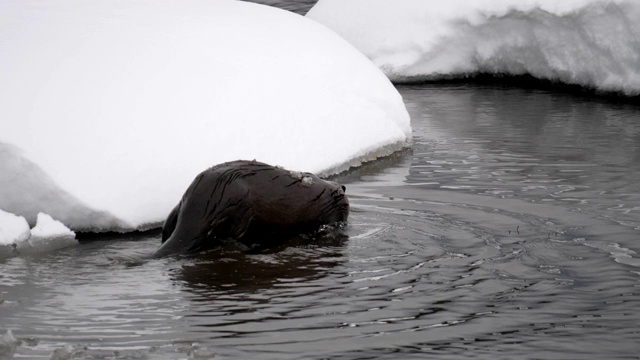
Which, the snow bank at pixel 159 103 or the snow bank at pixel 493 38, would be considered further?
the snow bank at pixel 493 38

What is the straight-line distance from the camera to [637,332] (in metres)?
5.82

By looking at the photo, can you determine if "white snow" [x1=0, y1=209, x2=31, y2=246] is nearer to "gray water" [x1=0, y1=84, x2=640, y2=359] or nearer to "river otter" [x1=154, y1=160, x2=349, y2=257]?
"gray water" [x1=0, y1=84, x2=640, y2=359]

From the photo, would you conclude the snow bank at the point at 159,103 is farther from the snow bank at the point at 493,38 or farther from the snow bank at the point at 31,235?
the snow bank at the point at 493,38

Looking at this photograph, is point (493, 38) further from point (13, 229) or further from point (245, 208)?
point (13, 229)

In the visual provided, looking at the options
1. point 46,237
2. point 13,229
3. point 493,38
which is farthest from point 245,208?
point 493,38

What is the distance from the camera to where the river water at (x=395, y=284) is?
5.59 meters

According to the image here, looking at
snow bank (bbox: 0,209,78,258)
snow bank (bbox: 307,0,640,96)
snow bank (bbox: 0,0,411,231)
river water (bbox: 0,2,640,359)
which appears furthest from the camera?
snow bank (bbox: 307,0,640,96)

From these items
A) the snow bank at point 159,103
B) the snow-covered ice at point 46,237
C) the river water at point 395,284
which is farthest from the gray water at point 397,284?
the snow bank at point 159,103

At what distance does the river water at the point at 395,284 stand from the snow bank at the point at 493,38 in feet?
12.2

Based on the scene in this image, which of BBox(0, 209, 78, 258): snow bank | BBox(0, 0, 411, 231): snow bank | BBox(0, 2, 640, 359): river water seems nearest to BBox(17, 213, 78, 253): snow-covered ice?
BBox(0, 209, 78, 258): snow bank

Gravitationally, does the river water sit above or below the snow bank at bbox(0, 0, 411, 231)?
below

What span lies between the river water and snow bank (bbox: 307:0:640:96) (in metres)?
3.71

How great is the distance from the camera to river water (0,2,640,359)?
18.4 feet

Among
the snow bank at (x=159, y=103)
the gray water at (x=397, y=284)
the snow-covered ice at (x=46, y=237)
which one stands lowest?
the gray water at (x=397, y=284)
